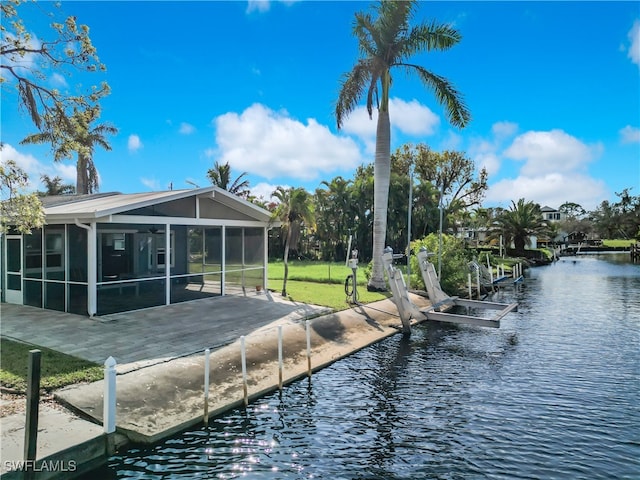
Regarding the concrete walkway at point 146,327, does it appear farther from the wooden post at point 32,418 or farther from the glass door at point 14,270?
the wooden post at point 32,418

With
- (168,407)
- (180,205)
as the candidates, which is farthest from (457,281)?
(168,407)

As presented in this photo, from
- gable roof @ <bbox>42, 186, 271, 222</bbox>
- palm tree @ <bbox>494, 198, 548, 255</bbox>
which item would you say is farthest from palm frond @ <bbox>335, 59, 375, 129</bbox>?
palm tree @ <bbox>494, 198, 548, 255</bbox>

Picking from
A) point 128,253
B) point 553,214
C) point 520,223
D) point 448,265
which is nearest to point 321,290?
point 448,265

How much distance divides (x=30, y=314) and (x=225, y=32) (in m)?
12.0

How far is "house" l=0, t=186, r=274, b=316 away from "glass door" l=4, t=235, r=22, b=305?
3 cm

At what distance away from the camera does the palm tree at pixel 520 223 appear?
47438 millimetres

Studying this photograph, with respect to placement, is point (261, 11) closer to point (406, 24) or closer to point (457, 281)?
point (406, 24)

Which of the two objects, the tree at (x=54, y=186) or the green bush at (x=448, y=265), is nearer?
the green bush at (x=448, y=265)

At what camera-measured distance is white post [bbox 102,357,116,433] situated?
228 inches

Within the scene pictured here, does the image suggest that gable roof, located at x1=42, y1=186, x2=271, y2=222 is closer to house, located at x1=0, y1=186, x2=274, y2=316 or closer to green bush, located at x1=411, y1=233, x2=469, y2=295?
house, located at x1=0, y1=186, x2=274, y2=316

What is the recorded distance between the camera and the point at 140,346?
9.45 meters

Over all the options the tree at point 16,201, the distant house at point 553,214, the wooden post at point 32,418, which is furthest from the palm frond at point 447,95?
the distant house at point 553,214

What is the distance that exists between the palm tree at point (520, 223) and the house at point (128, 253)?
39549mm

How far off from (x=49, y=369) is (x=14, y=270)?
8.53m
